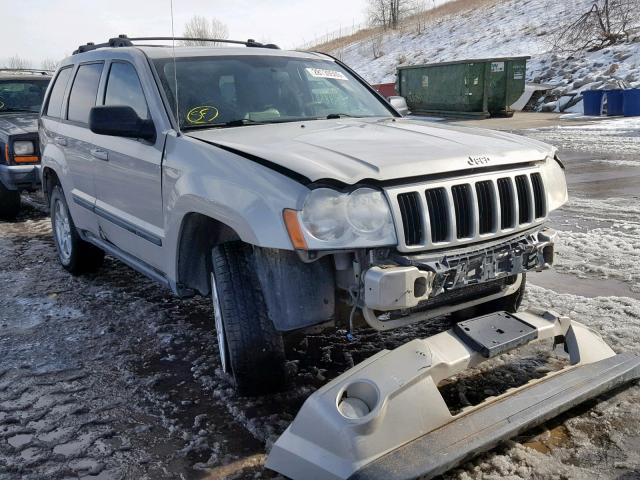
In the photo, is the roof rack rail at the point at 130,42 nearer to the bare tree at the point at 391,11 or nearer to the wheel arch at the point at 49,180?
the wheel arch at the point at 49,180

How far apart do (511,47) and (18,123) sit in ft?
106

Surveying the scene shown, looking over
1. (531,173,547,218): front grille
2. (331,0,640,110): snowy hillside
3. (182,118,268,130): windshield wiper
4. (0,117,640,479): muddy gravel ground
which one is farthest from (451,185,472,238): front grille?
(331,0,640,110): snowy hillside

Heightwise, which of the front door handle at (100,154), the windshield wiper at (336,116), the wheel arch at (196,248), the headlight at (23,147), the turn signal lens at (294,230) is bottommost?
the wheel arch at (196,248)

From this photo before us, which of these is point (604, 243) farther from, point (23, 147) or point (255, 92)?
point (23, 147)

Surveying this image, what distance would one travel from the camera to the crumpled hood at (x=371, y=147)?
2877mm

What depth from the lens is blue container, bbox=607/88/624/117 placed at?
20531mm

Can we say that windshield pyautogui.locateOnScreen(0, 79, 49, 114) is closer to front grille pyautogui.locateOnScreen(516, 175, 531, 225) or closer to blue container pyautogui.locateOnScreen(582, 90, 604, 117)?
front grille pyautogui.locateOnScreen(516, 175, 531, 225)

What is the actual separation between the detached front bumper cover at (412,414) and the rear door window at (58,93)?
13.7 feet

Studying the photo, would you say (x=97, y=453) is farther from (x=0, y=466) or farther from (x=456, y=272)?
(x=456, y=272)

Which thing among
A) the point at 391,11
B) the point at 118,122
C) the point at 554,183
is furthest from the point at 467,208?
the point at 391,11

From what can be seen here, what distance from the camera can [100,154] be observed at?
4570 mm

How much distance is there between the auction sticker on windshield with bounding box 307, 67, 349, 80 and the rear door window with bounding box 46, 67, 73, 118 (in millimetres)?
2296

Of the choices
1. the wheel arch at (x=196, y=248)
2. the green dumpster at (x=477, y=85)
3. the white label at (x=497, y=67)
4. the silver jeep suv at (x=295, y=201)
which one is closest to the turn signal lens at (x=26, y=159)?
the silver jeep suv at (x=295, y=201)

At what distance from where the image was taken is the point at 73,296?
528 cm
